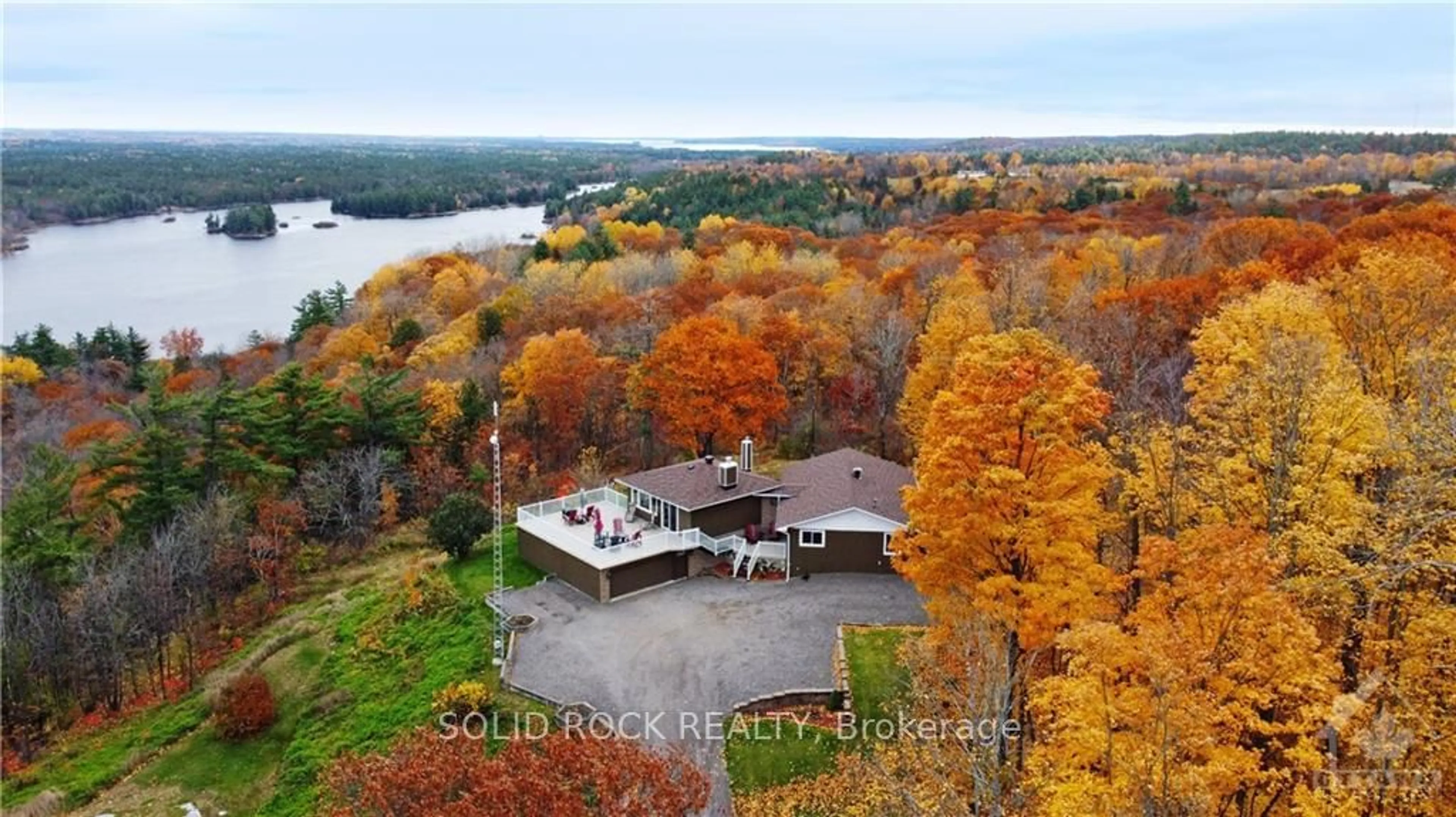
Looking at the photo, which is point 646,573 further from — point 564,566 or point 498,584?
point 498,584

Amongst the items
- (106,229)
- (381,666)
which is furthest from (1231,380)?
(106,229)

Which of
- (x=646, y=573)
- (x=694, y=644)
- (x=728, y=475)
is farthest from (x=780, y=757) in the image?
(x=728, y=475)

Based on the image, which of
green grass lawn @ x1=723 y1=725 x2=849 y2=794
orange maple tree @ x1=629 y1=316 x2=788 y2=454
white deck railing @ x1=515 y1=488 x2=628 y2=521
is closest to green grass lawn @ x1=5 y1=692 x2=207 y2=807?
white deck railing @ x1=515 y1=488 x2=628 y2=521

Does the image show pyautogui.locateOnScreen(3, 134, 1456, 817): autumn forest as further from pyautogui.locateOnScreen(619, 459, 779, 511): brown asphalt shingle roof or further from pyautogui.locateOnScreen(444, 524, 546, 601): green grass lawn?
pyautogui.locateOnScreen(619, 459, 779, 511): brown asphalt shingle roof

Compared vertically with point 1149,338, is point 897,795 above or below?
below

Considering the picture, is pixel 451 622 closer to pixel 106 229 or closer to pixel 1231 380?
pixel 1231 380

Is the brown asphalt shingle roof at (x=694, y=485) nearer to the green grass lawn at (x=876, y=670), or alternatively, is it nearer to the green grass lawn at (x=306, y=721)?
the green grass lawn at (x=306, y=721)
